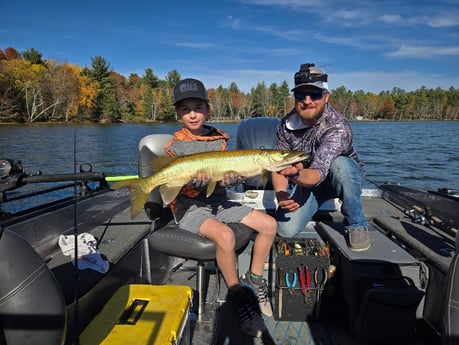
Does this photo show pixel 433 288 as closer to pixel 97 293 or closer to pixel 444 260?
pixel 444 260

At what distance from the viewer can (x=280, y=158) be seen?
104 inches

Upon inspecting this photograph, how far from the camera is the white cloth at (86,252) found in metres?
2.30

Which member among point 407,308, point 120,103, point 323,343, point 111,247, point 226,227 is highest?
point 120,103

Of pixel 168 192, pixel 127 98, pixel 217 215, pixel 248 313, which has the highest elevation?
pixel 127 98

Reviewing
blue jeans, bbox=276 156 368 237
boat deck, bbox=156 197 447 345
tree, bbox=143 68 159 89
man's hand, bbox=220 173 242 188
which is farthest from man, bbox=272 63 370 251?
tree, bbox=143 68 159 89

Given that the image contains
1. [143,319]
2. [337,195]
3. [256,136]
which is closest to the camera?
[143,319]

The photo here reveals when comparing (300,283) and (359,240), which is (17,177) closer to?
(300,283)

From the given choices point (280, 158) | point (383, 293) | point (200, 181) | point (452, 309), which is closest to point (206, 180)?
point (200, 181)

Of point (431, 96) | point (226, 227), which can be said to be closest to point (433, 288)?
point (226, 227)

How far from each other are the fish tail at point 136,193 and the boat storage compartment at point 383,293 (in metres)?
1.67

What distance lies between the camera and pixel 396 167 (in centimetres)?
1412

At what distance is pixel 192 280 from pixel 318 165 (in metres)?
1.81

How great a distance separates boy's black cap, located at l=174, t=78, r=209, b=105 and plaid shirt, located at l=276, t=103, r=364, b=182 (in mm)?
1005

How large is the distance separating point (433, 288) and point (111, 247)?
258 centimetres
